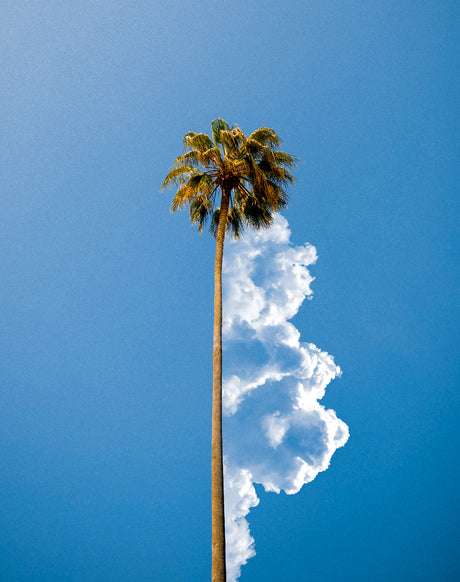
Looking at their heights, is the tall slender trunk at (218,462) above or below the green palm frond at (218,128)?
below

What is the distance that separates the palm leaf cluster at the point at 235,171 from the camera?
475 inches

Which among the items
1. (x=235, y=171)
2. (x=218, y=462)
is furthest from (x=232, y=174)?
(x=218, y=462)

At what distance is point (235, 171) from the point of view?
1212 centimetres

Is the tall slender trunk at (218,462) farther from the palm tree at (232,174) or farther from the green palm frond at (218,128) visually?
the green palm frond at (218,128)

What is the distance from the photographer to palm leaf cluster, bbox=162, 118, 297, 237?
12.1 m

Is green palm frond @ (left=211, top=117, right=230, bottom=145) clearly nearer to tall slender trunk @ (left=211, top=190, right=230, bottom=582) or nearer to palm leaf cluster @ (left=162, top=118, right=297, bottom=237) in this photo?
palm leaf cluster @ (left=162, top=118, right=297, bottom=237)

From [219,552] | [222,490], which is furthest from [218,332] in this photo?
[219,552]

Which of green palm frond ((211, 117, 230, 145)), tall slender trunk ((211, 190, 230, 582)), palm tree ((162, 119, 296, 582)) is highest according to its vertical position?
green palm frond ((211, 117, 230, 145))

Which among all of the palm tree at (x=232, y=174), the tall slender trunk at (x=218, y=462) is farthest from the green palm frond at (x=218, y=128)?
the tall slender trunk at (x=218, y=462)

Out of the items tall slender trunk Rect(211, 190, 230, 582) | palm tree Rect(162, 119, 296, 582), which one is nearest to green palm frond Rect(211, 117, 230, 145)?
Answer: palm tree Rect(162, 119, 296, 582)

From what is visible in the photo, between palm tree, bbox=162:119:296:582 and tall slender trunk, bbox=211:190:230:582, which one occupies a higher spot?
palm tree, bbox=162:119:296:582

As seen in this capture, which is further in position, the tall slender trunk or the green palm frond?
the green palm frond

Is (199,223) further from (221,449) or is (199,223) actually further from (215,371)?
(221,449)

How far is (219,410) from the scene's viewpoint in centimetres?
A: 848
